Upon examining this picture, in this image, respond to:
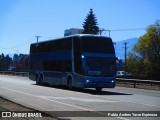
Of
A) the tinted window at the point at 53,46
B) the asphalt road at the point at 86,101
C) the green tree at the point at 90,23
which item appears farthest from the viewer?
the green tree at the point at 90,23

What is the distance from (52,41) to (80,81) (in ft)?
21.8

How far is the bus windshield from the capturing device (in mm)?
26859

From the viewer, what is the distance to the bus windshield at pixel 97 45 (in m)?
26.9

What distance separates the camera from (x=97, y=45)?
2716cm

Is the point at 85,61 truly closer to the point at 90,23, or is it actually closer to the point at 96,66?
the point at 96,66

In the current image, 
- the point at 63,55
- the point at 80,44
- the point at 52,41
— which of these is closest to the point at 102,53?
the point at 80,44

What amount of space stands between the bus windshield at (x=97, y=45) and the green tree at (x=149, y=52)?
51.6 m

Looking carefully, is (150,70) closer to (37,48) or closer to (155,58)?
(155,58)

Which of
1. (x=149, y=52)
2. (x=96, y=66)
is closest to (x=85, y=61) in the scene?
(x=96, y=66)

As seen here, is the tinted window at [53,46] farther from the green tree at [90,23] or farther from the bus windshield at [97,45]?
the green tree at [90,23]

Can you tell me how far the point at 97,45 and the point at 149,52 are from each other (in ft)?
181

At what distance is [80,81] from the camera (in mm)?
26922

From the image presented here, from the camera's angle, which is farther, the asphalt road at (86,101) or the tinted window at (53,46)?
the tinted window at (53,46)

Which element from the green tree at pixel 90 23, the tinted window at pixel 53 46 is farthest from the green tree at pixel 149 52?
the tinted window at pixel 53 46
